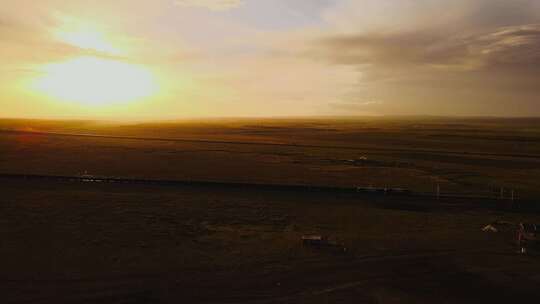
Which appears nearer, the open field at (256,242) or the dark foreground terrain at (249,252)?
the dark foreground terrain at (249,252)

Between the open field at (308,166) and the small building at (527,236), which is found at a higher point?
the open field at (308,166)

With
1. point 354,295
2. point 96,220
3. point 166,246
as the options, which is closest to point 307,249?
point 354,295

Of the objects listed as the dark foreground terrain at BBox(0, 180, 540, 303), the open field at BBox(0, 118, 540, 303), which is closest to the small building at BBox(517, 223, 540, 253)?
the open field at BBox(0, 118, 540, 303)

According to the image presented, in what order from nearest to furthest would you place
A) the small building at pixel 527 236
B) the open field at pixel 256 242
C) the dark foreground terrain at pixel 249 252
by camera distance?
the dark foreground terrain at pixel 249 252
the open field at pixel 256 242
the small building at pixel 527 236

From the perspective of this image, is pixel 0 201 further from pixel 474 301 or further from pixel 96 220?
pixel 474 301

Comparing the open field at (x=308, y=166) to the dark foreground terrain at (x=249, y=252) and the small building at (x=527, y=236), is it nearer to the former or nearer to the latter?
the dark foreground terrain at (x=249, y=252)

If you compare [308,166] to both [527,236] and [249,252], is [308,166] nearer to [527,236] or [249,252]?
[527,236]

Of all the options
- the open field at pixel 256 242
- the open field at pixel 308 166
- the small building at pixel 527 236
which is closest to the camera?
the open field at pixel 256 242

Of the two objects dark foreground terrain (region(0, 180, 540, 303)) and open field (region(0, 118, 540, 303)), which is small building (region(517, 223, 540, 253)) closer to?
open field (region(0, 118, 540, 303))

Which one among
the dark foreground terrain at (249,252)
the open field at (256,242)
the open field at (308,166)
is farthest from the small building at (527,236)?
the open field at (308,166)

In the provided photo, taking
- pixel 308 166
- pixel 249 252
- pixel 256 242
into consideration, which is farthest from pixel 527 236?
pixel 308 166

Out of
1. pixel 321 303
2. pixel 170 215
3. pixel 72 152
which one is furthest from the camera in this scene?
pixel 72 152
